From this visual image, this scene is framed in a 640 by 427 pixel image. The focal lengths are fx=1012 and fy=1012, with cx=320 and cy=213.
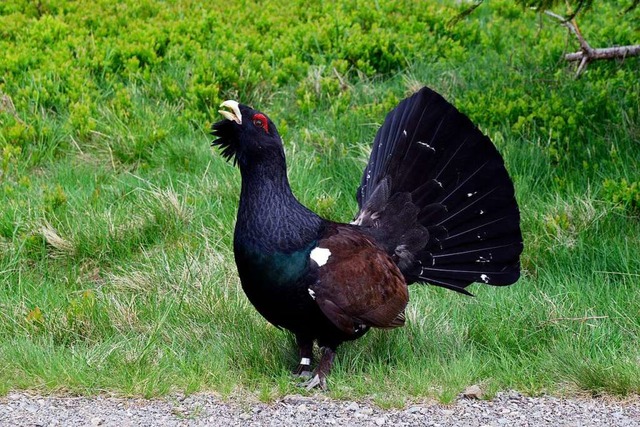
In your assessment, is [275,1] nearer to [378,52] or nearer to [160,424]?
[378,52]

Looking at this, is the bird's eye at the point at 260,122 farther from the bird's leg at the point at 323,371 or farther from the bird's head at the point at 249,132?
the bird's leg at the point at 323,371

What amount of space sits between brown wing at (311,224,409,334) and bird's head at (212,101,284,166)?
1.90ft

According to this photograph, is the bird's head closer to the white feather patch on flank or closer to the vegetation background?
the white feather patch on flank

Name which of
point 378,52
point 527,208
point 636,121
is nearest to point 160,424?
point 527,208

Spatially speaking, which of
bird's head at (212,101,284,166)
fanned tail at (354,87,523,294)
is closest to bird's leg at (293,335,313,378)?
fanned tail at (354,87,523,294)

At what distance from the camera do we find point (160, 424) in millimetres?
4852

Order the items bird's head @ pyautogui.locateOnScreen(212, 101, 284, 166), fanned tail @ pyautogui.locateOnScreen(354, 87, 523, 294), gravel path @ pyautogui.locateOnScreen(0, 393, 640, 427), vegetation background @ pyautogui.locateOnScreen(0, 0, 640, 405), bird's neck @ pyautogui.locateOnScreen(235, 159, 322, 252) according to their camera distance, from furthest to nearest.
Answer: fanned tail @ pyautogui.locateOnScreen(354, 87, 523, 294) → vegetation background @ pyautogui.locateOnScreen(0, 0, 640, 405) → bird's head @ pyautogui.locateOnScreen(212, 101, 284, 166) → bird's neck @ pyautogui.locateOnScreen(235, 159, 322, 252) → gravel path @ pyautogui.locateOnScreen(0, 393, 640, 427)

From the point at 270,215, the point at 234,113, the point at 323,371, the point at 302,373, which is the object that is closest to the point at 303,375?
the point at 302,373

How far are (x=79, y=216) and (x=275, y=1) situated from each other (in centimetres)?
453

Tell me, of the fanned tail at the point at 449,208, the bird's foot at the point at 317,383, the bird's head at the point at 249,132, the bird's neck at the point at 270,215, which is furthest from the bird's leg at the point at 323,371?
the bird's head at the point at 249,132

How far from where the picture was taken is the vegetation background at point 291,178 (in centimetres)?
561

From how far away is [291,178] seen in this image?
25.4ft

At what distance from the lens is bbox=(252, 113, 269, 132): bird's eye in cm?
543

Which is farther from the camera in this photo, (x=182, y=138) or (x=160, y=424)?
(x=182, y=138)
